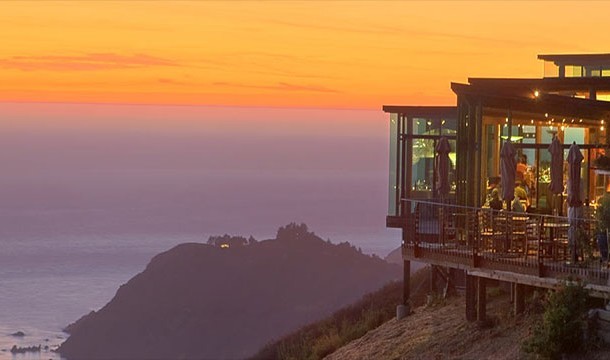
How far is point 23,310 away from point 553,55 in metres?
60.0

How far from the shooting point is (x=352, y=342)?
86.8ft

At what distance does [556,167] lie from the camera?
916 inches

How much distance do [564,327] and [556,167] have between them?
4553 millimetres

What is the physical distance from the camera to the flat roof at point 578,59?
32.3m

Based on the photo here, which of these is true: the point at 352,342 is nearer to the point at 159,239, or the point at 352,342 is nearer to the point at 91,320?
the point at 91,320

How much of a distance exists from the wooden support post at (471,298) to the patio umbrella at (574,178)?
1.92 metres

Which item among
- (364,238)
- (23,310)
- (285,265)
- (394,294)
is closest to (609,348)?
(394,294)

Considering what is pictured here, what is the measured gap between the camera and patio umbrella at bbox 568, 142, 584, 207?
22.0 meters

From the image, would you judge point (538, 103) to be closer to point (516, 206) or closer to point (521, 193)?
point (521, 193)

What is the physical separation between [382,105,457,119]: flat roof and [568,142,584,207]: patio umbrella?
Result: 8783 mm

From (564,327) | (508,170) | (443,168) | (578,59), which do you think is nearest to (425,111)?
(578,59)

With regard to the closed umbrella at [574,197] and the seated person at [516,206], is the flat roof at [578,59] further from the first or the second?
the closed umbrella at [574,197]

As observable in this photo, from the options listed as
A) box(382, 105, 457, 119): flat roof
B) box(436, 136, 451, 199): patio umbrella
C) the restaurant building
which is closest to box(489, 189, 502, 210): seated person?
the restaurant building

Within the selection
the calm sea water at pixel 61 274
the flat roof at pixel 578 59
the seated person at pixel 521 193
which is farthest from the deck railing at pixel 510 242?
the calm sea water at pixel 61 274
